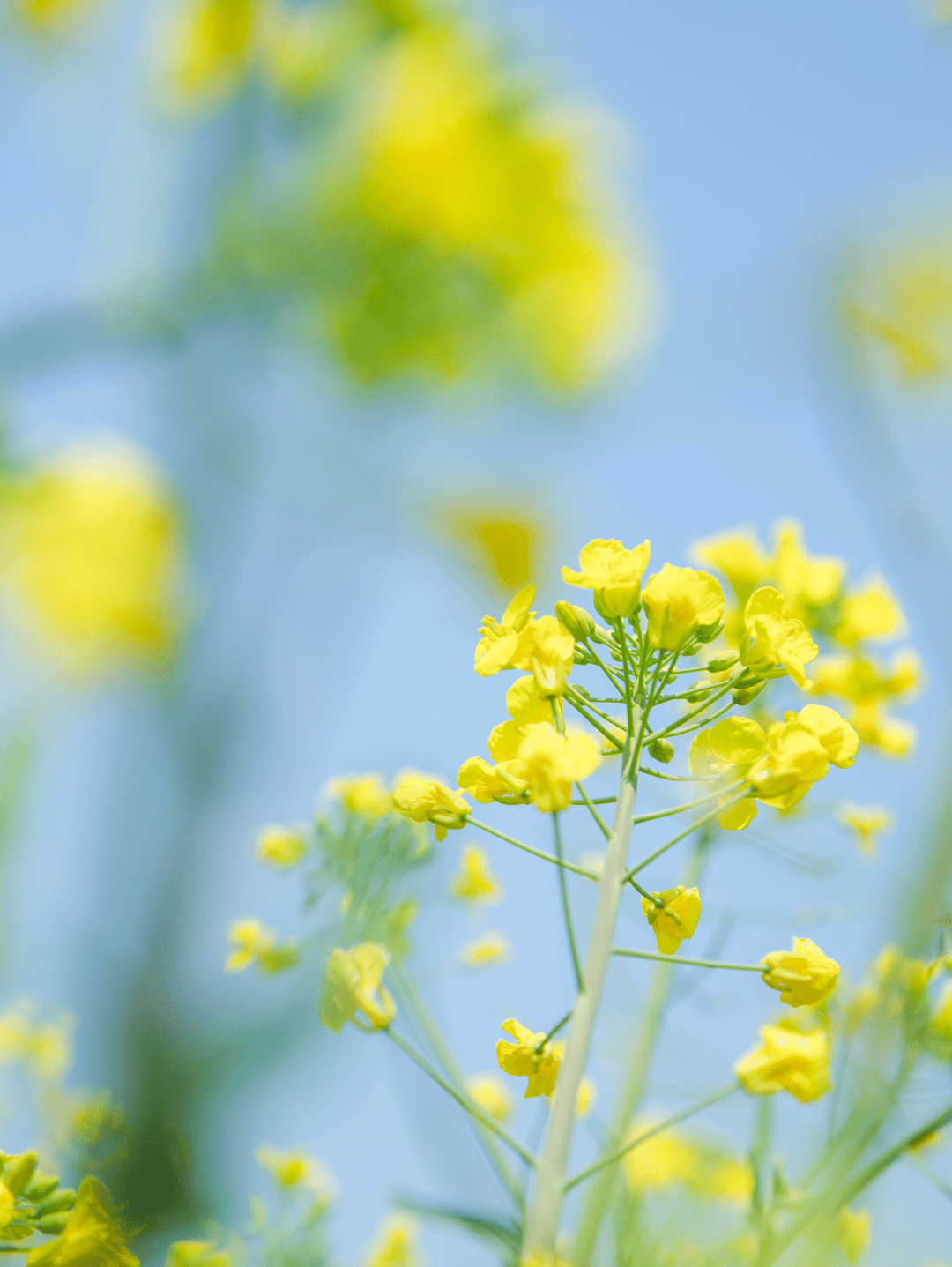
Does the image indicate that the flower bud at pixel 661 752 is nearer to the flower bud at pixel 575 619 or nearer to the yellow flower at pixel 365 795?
the flower bud at pixel 575 619

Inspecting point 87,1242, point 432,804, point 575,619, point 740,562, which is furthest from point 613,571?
point 740,562

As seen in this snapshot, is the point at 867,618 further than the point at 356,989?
Yes

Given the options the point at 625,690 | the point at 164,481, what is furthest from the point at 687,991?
the point at 164,481

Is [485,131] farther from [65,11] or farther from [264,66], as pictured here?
[65,11]

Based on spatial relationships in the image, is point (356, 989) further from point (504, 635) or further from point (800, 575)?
point (800, 575)

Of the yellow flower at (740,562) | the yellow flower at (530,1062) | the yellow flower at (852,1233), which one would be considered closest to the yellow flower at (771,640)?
the yellow flower at (530,1062)

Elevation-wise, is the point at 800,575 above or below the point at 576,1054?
above
